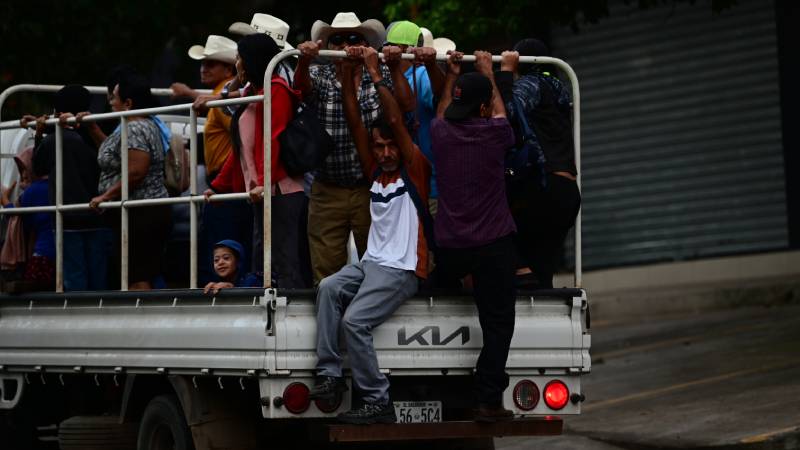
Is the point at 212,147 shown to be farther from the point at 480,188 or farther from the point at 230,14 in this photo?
the point at 230,14

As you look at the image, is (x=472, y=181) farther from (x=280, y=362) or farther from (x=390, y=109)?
(x=280, y=362)

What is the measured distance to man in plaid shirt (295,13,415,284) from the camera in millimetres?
8609

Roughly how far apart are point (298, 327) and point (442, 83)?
1.53 m

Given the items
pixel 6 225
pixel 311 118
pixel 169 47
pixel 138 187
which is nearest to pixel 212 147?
pixel 138 187

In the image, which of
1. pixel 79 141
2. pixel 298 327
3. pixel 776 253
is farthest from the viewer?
pixel 776 253

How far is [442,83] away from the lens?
8648mm

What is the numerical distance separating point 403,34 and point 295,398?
81.2 inches

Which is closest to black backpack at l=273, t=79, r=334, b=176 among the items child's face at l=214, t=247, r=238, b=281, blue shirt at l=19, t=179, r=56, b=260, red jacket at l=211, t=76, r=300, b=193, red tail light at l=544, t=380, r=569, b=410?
red jacket at l=211, t=76, r=300, b=193

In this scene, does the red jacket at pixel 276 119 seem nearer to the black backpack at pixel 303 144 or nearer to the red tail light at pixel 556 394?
the black backpack at pixel 303 144

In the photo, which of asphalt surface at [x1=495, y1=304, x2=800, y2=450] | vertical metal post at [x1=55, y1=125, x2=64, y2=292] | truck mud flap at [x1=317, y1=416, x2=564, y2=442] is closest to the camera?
truck mud flap at [x1=317, y1=416, x2=564, y2=442]

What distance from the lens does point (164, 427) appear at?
9125 mm

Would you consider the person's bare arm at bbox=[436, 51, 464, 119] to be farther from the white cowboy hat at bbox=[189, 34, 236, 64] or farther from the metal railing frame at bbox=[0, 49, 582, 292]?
the white cowboy hat at bbox=[189, 34, 236, 64]

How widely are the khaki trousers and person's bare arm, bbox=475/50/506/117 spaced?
0.80 meters

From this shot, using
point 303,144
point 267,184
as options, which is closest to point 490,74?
point 303,144
